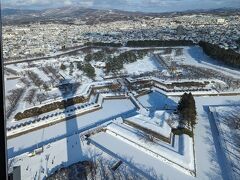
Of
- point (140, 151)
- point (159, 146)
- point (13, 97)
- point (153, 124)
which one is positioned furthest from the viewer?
point (13, 97)

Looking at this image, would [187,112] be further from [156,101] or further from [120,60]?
[120,60]

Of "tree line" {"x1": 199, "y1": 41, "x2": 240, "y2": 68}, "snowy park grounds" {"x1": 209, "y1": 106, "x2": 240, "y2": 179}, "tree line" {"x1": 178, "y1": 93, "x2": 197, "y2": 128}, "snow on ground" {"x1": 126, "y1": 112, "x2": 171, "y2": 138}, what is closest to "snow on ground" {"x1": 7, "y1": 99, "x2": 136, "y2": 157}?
"snow on ground" {"x1": 126, "y1": 112, "x2": 171, "y2": 138}

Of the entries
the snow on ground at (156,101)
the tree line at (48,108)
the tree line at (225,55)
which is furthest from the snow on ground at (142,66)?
the tree line at (48,108)

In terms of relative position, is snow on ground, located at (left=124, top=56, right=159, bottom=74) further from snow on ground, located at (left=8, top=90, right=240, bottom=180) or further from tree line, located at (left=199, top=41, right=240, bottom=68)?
snow on ground, located at (left=8, top=90, right=240, bottom=180)

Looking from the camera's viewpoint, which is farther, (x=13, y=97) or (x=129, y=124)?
(x=13, y=97)

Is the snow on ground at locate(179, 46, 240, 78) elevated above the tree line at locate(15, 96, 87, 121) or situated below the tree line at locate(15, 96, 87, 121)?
above

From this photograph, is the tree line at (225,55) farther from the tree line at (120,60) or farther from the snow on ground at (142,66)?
the tree line at (120,60)

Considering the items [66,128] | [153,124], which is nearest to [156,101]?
[153,124]

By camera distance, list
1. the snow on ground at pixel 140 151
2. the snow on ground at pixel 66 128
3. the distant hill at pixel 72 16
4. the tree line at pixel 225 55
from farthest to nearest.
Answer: the distant hill at pixel 72 16 → the tree line at pixel 225 55 → the snow on ground at pixel 66 128 → the snow on ground at pixel 140 151
